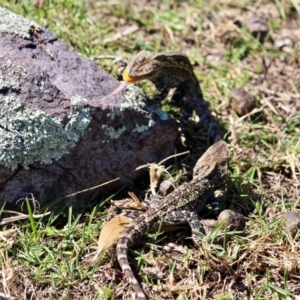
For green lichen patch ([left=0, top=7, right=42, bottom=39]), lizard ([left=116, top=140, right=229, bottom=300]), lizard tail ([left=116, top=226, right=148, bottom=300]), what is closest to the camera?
lizard tail ([left=116, top=226, right=148, bottom=300])

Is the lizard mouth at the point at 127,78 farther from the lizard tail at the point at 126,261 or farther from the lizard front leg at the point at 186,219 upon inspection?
the lizard tail at the point at 126,261

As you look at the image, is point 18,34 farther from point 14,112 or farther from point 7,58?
point 14,112

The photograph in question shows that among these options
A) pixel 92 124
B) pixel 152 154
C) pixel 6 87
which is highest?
pixel 6 87

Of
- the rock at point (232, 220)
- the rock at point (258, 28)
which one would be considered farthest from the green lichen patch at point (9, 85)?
the rock at point (258, 28)

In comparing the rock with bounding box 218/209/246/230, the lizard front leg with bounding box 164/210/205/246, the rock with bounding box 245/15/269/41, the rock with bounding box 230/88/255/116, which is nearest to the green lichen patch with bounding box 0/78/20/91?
the lizard front leg with bounding box 164/210/205/246

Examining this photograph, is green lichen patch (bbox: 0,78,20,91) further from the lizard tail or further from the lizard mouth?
the lizard tail

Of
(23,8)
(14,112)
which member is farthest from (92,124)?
(23,8)

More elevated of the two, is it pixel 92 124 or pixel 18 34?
pixel 18 34
